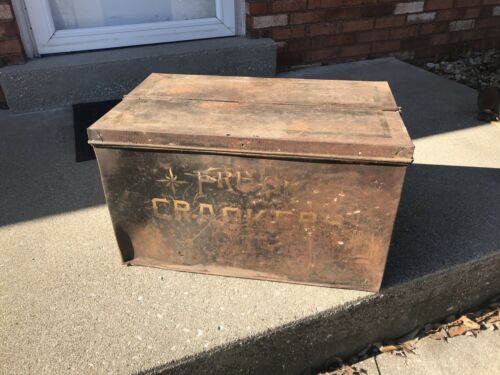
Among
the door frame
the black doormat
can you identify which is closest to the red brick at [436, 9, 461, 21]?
the door frame

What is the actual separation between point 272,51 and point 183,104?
1906 mm

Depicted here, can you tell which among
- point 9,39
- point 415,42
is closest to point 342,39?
point 415,42

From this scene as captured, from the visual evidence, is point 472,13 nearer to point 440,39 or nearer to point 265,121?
point 440,39

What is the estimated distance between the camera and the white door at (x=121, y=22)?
301cm

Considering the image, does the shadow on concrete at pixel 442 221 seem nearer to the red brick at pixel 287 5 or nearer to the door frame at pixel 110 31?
the red brick at pixel 287 5

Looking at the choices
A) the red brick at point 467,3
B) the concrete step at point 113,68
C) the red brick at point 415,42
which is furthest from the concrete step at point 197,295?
the red brick at point 467,3

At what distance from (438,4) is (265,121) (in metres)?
3.39

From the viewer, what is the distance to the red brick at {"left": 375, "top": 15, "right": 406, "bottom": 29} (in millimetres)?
3824

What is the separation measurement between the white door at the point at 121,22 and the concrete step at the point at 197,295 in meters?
1.21

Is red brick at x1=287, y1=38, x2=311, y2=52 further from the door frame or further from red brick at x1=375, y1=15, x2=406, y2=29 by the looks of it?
red brick at x1=375, y1=15, x2=406, y2=29

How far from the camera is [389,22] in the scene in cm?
387

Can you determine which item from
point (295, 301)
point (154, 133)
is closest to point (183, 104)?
point (154, 133)

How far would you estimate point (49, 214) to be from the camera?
1996mm

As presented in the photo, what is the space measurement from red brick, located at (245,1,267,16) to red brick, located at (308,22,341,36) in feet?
1.51
